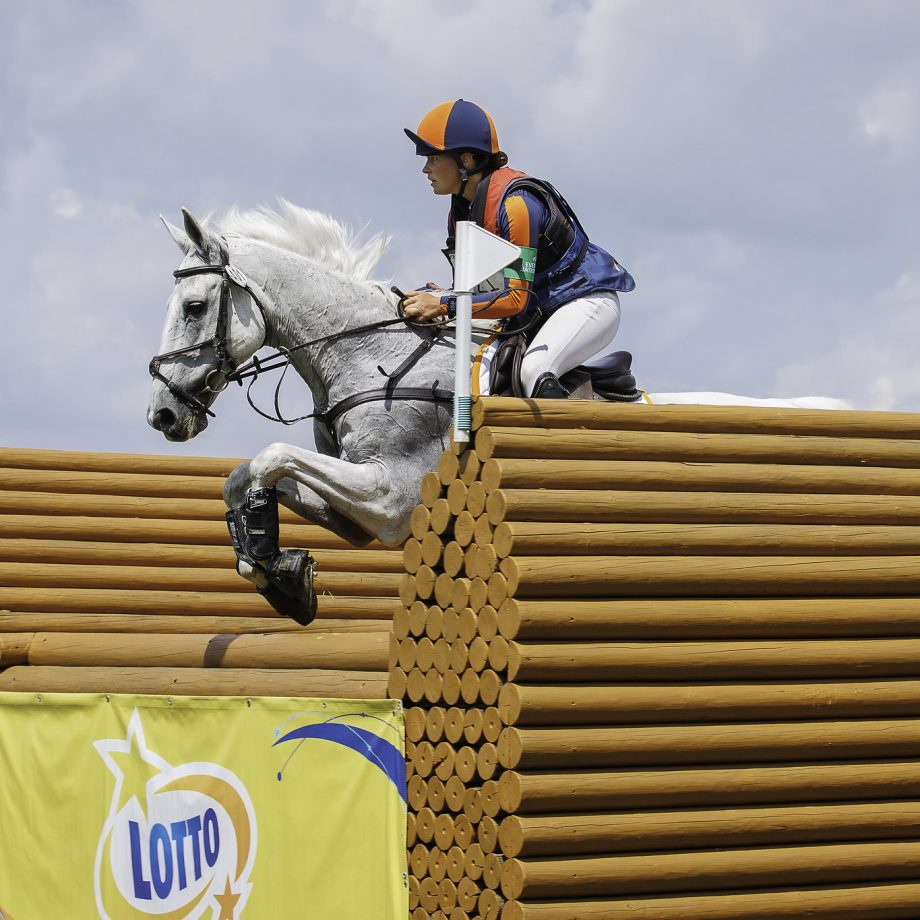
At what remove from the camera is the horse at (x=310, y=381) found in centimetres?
681

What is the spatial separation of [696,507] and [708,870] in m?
1.35

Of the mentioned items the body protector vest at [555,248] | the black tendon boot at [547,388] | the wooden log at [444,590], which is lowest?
the wooden log at [444,590]

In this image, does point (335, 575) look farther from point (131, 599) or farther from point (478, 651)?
point (478, 651)

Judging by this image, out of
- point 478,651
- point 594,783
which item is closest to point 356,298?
point 478,651

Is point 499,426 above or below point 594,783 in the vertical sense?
above

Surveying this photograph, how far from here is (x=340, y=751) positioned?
6.14m

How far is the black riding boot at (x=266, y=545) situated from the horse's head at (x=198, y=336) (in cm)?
61

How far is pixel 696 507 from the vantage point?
5809 mm

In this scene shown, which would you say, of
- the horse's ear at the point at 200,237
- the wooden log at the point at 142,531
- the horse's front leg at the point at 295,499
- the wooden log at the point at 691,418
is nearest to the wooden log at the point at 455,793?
the wooden log at the point at 691,418

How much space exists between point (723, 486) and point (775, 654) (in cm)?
70

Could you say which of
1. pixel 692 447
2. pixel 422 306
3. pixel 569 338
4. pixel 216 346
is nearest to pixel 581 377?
pixel 569 338

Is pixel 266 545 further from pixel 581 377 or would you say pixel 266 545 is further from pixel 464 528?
pixel 581 377

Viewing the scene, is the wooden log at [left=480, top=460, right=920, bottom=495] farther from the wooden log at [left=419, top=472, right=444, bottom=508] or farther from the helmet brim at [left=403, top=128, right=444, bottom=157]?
the helmet brim at [left=403, top=128, right=444, bottom=157]

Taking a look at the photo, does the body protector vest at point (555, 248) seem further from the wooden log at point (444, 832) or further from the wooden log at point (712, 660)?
the wooden log at point (444, 832)
